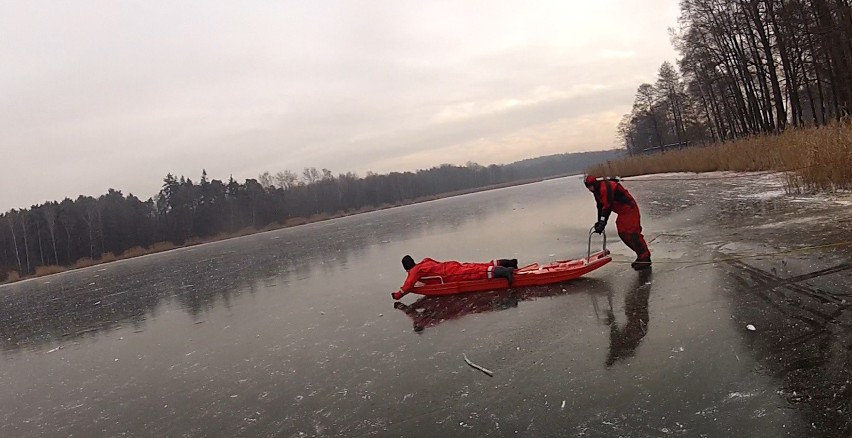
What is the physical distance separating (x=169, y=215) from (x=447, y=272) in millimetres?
74375

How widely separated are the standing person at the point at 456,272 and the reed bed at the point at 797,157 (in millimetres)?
7307

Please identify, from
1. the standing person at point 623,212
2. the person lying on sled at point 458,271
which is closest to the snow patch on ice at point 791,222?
the standing person at point 623,212

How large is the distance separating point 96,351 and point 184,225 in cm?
6597

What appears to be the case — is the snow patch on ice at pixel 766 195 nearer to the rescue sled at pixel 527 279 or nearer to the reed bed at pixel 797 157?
the reed bed at pixel 797 157

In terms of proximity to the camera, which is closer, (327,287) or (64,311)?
(327,287)

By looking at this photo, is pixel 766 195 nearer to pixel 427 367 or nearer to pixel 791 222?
pixel 791 222

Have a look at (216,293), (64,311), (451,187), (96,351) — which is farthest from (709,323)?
(451,187)

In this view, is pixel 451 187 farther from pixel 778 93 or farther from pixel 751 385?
pixel 751 385

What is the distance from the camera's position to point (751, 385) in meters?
3.26

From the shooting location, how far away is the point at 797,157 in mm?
12250

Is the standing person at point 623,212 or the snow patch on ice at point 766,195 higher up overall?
the standing person at point 623,212

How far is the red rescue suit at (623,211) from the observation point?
710 cm

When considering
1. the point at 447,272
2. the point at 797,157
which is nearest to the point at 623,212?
the point at 447,272

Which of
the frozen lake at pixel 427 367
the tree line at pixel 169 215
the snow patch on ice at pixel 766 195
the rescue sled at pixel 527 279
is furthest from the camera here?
the tree line at pixel 169 215
